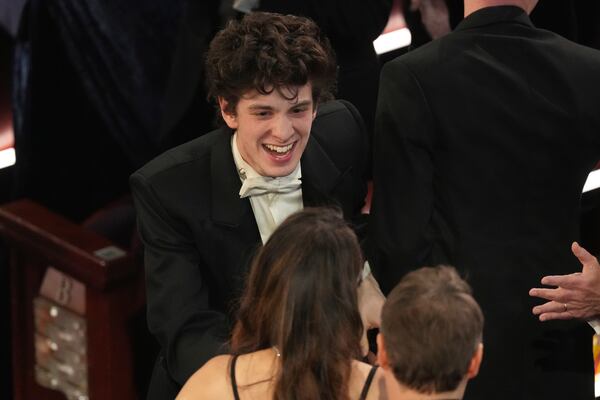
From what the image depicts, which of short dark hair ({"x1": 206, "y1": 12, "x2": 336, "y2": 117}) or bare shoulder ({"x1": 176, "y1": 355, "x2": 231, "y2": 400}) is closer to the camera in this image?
bare shoulder ({"x1": 176, "y1": 355, "x2": 231, "y2": 400})

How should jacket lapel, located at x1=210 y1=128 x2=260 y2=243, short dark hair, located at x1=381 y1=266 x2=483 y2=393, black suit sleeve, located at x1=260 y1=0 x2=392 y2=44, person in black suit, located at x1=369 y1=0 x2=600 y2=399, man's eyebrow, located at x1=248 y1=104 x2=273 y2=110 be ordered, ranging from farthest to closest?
black suit sleeve, located at x1=260 y1=0 x2=392 y2=44, jacket lapel, located at x1=210 y1=128 x2=260 y2=243, man's eyebrow, located at x1=248 y1=104 x2=273 y2=110, person in black suit, located at x1=369 y1=0 x2=600 y2=399, short dark hair, located at x1=381 y1=266 x2=483 y2=393

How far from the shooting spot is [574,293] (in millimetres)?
3355

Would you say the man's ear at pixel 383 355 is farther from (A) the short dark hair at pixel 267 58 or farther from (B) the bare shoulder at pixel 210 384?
(A) the short dark hair at pixel 267 58

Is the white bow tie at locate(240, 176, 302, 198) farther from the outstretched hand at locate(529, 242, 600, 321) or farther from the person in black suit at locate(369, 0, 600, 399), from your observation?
the outstretched hand at locate(529, 242, 600, 321)

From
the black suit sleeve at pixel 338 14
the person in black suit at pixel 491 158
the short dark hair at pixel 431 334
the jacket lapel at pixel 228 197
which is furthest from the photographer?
the black suit sleeve at pixel 338 14

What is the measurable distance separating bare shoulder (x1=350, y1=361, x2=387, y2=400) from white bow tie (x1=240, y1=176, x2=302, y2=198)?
637mm

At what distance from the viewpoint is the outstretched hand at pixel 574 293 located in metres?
3.33

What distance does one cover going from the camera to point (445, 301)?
278 centimetres

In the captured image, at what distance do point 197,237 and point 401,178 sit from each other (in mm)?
547

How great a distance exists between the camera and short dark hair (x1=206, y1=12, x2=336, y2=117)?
3361 mm

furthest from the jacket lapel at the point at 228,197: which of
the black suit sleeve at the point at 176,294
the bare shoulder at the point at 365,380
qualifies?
the bare shoulder at the point at 365,380

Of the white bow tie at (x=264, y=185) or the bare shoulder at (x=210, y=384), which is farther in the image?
the white bow tie at (x=264, y=185)

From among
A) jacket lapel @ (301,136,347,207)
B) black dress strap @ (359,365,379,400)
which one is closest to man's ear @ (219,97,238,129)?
jacket lapel @ (301,136,347,207)

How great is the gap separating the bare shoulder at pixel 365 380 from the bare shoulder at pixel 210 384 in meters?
0.27
